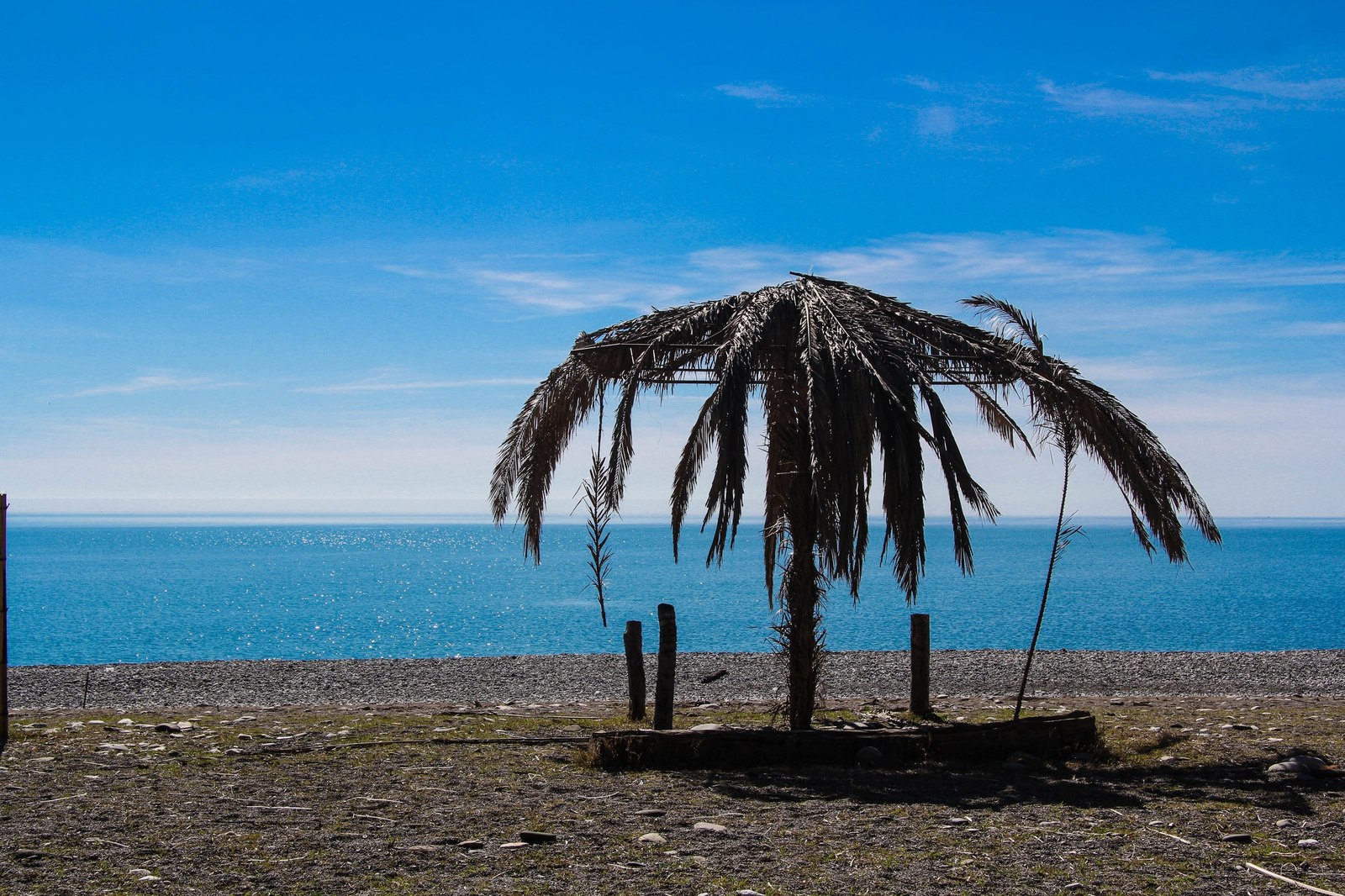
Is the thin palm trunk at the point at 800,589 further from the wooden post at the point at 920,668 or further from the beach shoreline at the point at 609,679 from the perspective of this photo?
the beach shoreline at the point at 609,679

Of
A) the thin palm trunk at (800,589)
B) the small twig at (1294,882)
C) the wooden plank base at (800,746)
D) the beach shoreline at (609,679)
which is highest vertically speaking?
the thin palm trunk at (800,589)

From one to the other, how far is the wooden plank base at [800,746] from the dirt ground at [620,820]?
0.25 meters

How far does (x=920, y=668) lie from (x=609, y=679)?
1193 centimetres

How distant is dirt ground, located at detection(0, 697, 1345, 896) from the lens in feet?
21.6

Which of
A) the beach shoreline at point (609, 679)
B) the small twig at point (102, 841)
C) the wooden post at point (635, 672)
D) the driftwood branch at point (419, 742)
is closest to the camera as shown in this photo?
the small twig at point (102, 841)

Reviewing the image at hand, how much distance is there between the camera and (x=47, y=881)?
6.46m

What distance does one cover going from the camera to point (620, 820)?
820 cm

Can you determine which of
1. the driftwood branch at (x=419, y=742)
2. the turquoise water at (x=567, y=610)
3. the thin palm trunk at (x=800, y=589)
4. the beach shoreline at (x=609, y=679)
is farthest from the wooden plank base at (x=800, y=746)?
the turquoise water at (x=567, y=610)

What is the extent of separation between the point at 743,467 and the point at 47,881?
6684 mm

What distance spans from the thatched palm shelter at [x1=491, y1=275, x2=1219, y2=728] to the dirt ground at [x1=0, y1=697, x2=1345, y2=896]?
2.40 meters

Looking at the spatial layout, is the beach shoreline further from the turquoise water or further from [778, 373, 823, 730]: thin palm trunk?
[778, 373, 823, 730]: thin palm trunk

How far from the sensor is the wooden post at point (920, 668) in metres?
15.5

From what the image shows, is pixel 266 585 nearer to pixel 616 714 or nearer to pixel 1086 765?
pixel 616 714

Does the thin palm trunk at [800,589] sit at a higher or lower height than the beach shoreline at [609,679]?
higher
